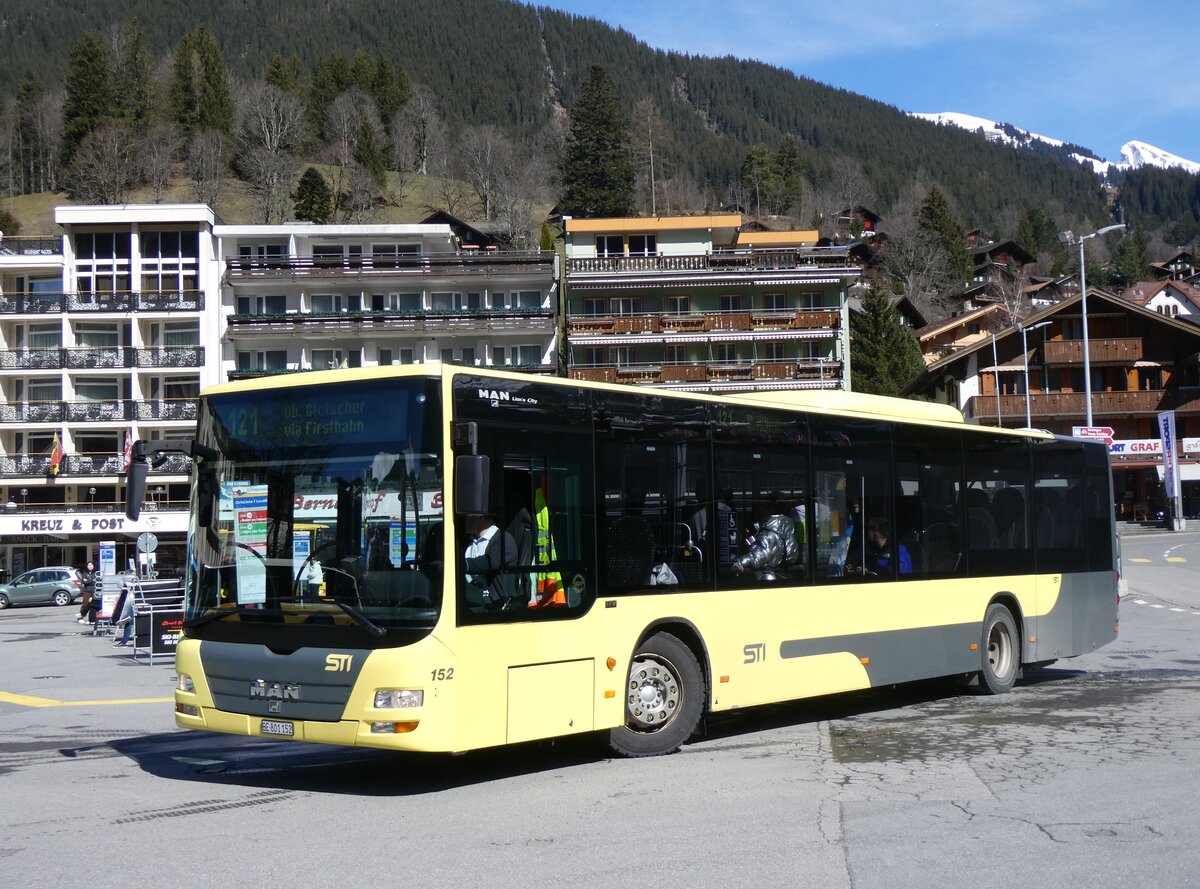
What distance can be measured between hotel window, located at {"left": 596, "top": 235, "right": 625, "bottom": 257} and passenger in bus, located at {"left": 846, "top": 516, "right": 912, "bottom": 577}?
7120 cm

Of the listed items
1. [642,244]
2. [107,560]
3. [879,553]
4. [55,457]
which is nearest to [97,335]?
[55,457]

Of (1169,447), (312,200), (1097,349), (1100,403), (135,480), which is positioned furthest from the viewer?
(312,200)

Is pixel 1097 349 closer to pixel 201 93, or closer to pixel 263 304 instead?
pixel 263 304

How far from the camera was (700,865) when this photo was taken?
6.95 metres

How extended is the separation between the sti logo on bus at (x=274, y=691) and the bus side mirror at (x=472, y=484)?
5.96 ft

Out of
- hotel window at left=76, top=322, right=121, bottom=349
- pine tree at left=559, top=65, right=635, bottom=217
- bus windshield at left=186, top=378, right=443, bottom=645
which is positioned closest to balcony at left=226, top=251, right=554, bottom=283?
hotel window at left=76, top=322, right=121, bottom=349

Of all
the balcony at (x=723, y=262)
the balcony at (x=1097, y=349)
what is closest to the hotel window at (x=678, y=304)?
the balcony at (x=723, y=262)

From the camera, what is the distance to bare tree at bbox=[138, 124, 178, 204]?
123375 mm

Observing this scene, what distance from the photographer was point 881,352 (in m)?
83.6

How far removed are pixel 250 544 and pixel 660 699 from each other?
3591 millimetres

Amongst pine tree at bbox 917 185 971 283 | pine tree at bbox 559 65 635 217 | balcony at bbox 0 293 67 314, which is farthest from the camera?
pine tree at bbox 917 185 971 283

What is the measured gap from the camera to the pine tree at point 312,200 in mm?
115375

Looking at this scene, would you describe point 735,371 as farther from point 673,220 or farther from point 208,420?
point 208,420

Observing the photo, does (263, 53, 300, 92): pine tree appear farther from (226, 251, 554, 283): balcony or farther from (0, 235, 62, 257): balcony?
(226, 251, 554, 283): balcony
